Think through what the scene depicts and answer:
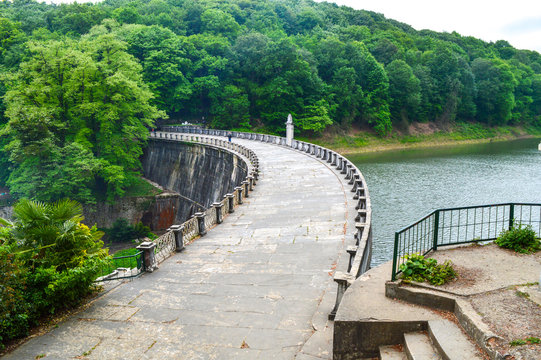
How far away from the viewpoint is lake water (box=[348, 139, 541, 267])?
2606 centimetres

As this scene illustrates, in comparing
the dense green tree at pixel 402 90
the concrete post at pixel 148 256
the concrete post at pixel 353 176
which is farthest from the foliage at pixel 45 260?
the dense green tree at pixel 402 90

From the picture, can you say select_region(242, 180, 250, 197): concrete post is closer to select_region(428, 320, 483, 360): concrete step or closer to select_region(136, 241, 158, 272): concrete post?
select_region(136, 241, 158, 272): concrete post

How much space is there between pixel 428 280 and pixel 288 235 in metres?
7.32

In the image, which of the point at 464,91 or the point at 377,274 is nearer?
the point at 377,274

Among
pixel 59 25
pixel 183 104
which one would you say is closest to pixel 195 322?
pixel 183 104

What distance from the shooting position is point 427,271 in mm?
6871

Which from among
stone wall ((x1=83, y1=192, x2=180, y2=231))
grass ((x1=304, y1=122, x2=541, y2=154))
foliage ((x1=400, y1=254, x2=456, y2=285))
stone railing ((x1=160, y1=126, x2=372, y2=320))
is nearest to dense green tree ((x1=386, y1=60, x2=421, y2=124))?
grass ((x1=304, y1=122, x2=541, y2=154))

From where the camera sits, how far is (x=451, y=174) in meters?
39.8

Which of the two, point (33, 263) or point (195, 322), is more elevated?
point (33, 263)

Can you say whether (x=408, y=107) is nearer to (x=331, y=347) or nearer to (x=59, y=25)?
(x=59, y=25)

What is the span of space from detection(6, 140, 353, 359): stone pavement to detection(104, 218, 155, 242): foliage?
73.5 ft

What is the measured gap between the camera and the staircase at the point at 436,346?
5211mm

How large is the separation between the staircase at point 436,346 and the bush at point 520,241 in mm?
3197

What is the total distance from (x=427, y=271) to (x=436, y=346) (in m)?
1.52
